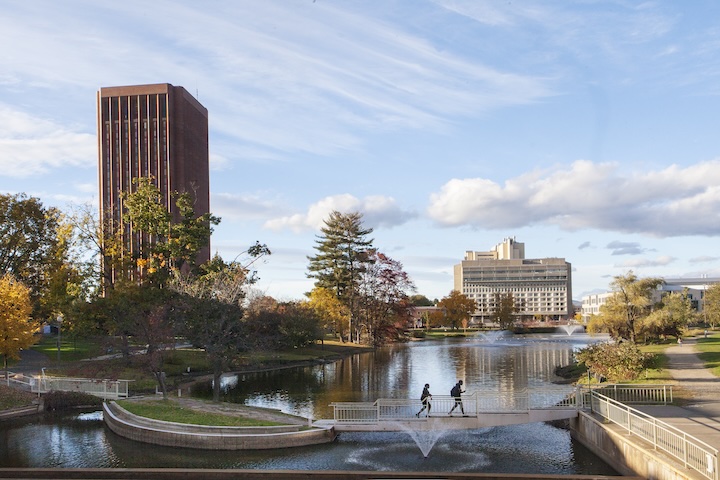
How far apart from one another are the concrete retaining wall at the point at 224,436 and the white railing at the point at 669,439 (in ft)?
35.6

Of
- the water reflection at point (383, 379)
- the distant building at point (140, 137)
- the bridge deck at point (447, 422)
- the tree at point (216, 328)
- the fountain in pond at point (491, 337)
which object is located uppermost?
the distant building at point (140, 137)

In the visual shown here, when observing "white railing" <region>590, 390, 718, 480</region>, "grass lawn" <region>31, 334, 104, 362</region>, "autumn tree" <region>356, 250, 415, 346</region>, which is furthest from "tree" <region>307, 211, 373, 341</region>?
"white railing" <region>590, 390, 718, 480</region>

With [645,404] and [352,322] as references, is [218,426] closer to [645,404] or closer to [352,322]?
[645,404]

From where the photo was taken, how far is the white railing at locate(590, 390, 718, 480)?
16.6 m

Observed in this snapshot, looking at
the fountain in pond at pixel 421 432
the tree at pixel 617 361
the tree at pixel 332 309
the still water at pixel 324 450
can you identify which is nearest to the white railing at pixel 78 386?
the still water at pixel 324 450

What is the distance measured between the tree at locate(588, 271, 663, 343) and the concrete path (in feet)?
62.9

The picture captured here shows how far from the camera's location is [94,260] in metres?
52.6

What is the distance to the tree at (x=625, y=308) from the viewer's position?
204 feet

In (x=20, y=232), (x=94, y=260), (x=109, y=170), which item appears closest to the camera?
(x=94, y=260)

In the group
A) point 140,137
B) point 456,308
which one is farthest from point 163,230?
point 456,308

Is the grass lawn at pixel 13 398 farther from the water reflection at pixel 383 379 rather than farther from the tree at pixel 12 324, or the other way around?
the water reflection at pixel 383 379

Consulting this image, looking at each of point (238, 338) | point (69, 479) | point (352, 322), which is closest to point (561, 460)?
point (69, 479)

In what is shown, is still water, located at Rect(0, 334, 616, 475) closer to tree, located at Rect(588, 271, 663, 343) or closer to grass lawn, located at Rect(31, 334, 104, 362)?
grass lawn, located at Rect(31, 334, 104, 362)

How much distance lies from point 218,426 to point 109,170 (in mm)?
105645
